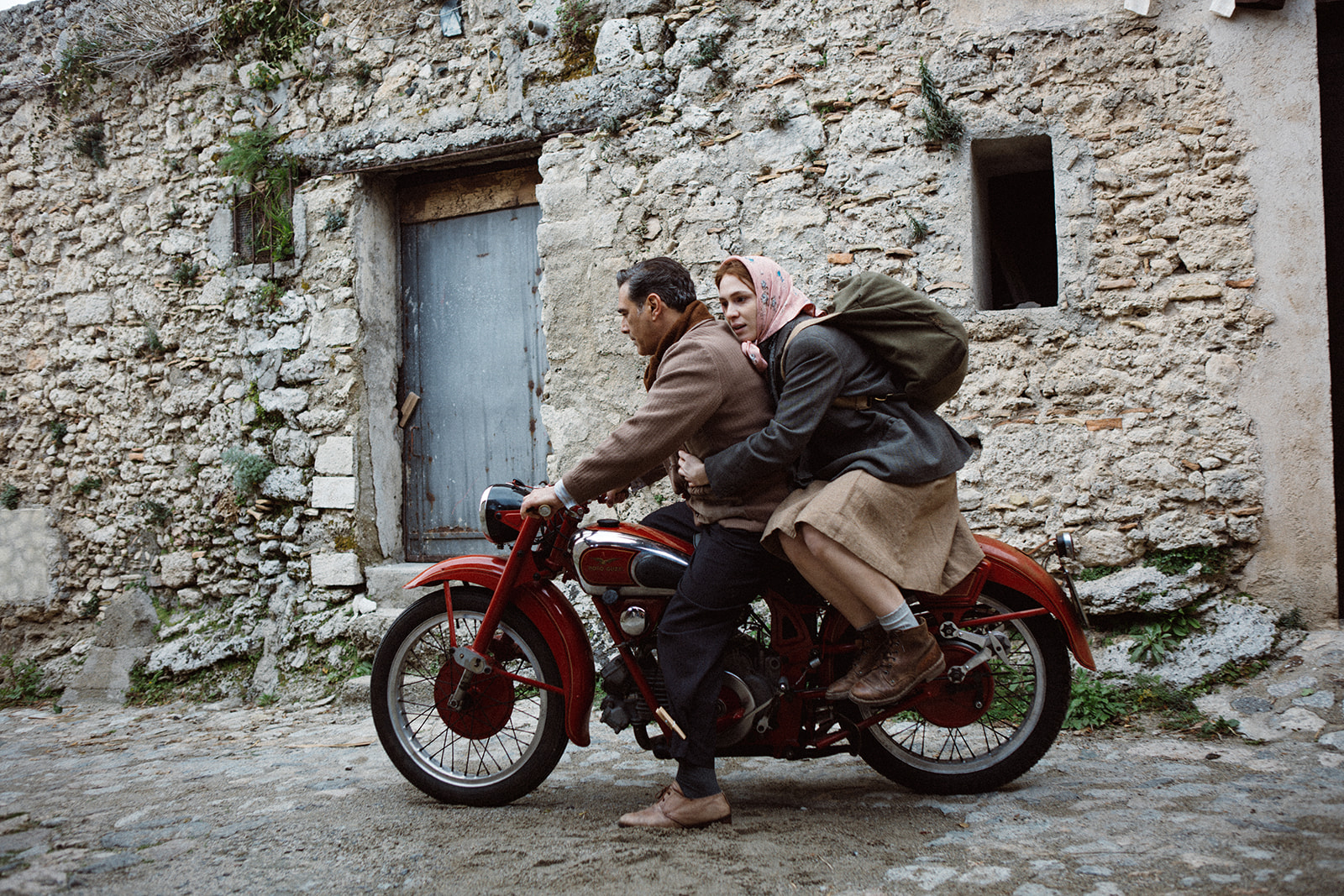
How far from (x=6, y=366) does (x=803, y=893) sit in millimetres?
6023

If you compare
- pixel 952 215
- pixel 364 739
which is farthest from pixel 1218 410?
pixel 364 739

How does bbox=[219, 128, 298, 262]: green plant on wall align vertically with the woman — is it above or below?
above

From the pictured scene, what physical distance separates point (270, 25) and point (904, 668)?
521 centimetres

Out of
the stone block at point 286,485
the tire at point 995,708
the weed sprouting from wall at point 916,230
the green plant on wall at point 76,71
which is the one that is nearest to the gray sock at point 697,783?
the tire at point 995,708

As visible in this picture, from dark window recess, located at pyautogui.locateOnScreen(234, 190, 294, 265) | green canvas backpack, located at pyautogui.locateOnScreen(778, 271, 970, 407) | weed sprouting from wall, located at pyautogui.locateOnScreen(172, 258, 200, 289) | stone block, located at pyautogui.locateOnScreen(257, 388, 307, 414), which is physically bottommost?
green canvas backpack, located at pyautogui.locateOnScreen(778, 271, 970, 407)

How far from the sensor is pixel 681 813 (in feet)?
8.50

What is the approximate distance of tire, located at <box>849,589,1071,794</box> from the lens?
274cm

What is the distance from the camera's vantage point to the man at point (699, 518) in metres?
2.59

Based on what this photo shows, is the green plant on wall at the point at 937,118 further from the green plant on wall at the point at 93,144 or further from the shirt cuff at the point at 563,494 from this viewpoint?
the green plant on wall at the point at 93,144

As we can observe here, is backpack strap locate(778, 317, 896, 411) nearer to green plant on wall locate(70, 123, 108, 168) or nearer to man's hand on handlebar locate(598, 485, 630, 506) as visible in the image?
man's hand on handlebar locate(598, 485, 630, 506)

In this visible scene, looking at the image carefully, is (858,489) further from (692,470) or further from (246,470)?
(246,470)

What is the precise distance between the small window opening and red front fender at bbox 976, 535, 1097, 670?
2.07 meters

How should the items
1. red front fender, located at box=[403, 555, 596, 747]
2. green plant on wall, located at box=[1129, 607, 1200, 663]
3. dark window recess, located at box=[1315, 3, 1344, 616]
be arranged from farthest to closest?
dark window recess, located at box=[1315, 3, 1344, 616] → green plant on wall, located at box=[1129, 607, 1200, 663] → red front fender, located at box=[403, 555, 596, 747]

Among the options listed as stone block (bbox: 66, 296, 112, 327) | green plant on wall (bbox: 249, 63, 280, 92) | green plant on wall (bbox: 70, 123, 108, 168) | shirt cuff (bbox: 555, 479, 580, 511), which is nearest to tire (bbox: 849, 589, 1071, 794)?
shirt cuff (bbox: 555, 479, 580, 511)
